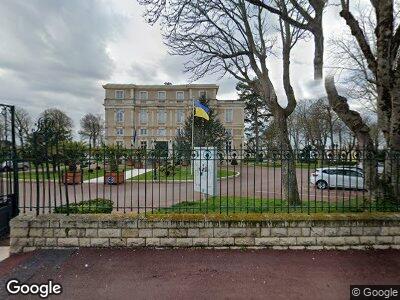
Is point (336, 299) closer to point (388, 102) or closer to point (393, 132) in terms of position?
point (393, 132)

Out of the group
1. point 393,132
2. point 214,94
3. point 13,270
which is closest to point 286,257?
point 393,132

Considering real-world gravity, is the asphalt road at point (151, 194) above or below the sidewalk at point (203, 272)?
above

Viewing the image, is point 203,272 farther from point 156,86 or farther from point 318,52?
point 156,86

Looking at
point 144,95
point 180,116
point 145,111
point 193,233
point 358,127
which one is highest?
point 144,95

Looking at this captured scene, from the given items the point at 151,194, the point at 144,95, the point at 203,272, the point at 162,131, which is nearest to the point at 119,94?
the point at 144,95

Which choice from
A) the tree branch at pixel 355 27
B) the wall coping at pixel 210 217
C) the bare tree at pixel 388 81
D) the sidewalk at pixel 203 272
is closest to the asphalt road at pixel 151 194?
the wall coping at pixel 210 217

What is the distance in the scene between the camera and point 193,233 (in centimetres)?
596

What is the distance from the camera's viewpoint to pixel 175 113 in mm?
69125

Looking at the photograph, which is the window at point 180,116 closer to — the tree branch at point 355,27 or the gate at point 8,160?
the tree branch at point 355,27

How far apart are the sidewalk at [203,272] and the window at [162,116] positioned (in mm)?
64544

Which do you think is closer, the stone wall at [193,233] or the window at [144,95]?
the stone wall at [193,233]

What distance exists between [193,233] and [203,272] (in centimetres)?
106

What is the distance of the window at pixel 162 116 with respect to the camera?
69.4 meters

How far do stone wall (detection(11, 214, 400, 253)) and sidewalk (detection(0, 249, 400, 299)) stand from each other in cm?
19
